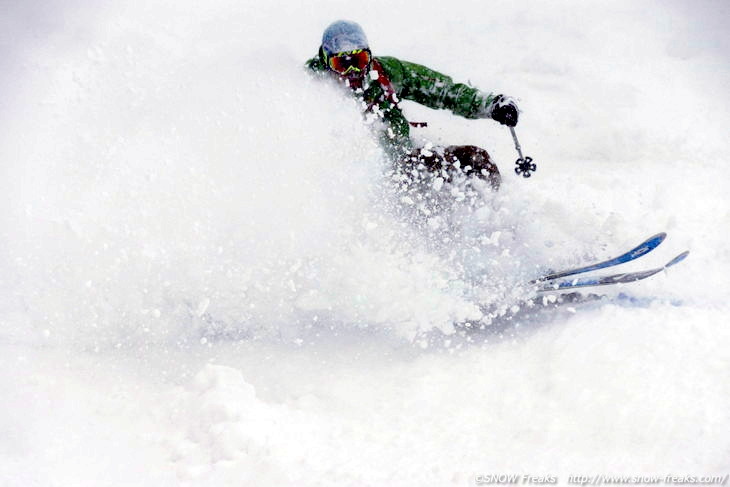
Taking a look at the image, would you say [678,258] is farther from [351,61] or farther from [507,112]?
[351,61]

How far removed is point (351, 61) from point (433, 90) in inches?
29.9

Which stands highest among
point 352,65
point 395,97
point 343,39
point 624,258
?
point 343,39

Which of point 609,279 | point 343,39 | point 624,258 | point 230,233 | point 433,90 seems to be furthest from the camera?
point 433,90

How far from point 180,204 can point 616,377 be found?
3032 millimetres

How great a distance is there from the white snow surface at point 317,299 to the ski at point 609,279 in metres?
0.11

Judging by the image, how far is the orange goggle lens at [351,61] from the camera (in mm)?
4129

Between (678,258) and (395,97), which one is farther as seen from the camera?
(395,97)

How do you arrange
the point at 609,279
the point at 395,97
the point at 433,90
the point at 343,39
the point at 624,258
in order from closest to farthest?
the point at 609,279 → the point at 624,258 → the point at 343,39 → the point at 395,97 → the point at 433,90

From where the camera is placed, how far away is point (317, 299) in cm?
384

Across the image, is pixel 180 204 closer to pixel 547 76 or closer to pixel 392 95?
pixel 392 95

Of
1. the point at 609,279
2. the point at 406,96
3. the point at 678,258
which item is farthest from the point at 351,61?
the point at 678,258

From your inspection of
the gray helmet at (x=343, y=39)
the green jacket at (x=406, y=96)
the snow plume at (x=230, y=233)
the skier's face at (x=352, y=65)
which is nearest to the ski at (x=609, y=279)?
the snow plume at (x=230, y=233)

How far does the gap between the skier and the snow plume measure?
0.49 feet

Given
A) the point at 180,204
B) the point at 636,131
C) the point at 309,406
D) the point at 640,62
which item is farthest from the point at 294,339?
the point at 640,62
